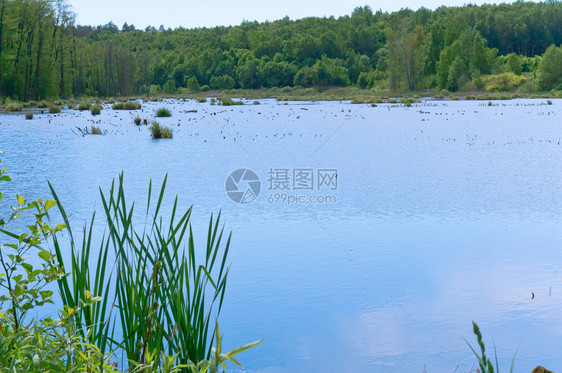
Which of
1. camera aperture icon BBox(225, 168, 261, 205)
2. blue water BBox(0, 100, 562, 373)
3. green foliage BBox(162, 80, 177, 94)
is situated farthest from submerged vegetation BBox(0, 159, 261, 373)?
green foliage BBox(162, 80, 177, 94)

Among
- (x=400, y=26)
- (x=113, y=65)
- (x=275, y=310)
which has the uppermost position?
(x=400, y=26)

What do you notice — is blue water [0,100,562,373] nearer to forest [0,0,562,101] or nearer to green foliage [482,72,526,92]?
forest [0,0,562,101]

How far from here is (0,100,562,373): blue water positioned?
4.14 m

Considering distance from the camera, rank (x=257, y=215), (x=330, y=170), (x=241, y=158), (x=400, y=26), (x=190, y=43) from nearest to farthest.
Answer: (x=257, y=215) < (x=330, y=170) < (x=241, y=158) < (x=400, y=26) < (x=190, y=43)

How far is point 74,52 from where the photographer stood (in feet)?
201

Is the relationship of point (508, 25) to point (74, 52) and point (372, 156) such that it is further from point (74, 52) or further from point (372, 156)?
point (372, 156)

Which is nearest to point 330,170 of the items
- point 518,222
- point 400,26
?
point 518,222

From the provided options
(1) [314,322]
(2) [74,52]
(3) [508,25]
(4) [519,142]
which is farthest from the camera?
(3) [508,25]

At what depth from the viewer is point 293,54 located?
12012 centimetres

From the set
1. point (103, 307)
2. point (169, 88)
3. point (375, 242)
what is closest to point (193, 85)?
point (169, 88)

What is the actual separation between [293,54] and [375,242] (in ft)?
383

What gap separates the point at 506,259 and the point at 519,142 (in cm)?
1166

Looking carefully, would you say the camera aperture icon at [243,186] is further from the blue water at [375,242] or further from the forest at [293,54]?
the forest at [293,54]

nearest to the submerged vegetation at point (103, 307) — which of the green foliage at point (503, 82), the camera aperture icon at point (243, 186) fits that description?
the camera aperture icon at point (243, 186)
